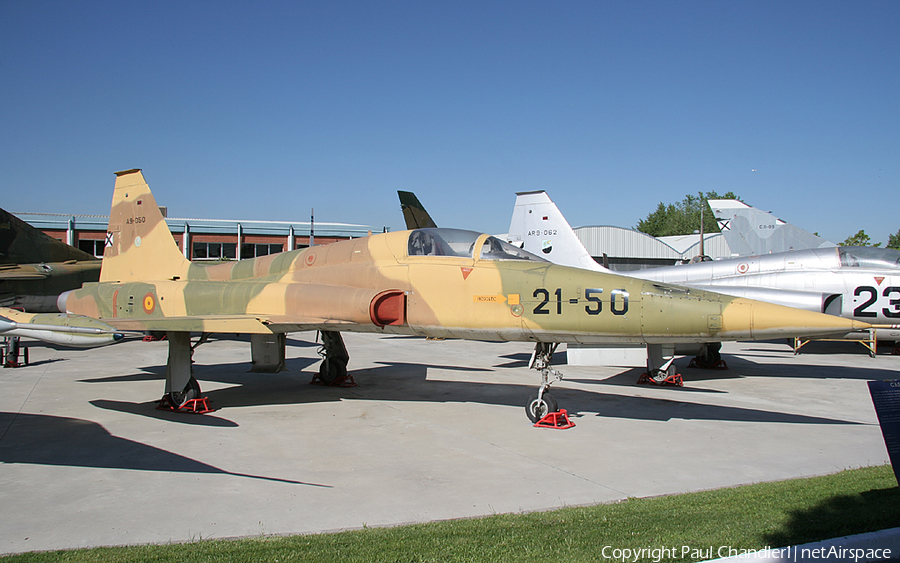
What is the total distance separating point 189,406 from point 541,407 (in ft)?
18.0

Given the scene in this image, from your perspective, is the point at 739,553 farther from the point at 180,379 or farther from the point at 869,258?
the point at 869,258

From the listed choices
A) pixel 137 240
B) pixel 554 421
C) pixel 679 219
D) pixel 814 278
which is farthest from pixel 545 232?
pixel 679 219

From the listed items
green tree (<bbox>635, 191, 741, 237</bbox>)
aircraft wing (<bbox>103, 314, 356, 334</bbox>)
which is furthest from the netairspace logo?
green tree (<bbox>635, 191, 741, 237</bbox>)

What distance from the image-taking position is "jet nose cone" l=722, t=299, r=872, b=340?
21.1 feet

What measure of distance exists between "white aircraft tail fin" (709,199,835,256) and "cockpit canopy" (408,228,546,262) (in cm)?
1601

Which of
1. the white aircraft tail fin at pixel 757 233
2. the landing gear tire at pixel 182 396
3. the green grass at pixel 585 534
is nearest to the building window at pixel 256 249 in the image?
the white aircraft tail fin at pixel 757 233

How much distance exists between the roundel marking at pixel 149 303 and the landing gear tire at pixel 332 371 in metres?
3.30

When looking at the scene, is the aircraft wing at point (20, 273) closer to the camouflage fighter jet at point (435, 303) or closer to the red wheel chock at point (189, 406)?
the camouflage fighter jet at point (435, 303)

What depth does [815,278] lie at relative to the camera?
1373cm

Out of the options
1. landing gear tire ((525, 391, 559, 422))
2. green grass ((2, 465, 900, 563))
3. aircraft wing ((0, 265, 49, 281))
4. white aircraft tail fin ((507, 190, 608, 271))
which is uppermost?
white aircraft tail fin ((507, 190, 608, 271))

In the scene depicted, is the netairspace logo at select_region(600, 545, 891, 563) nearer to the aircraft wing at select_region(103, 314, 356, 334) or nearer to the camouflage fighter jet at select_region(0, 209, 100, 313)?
the aircraft wing at select_region(103, 314, 356, 334)

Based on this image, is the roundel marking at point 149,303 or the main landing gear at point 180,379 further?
the roundel marking at point 149,303

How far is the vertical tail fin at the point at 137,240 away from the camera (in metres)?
12.0

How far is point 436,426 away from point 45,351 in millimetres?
14375
